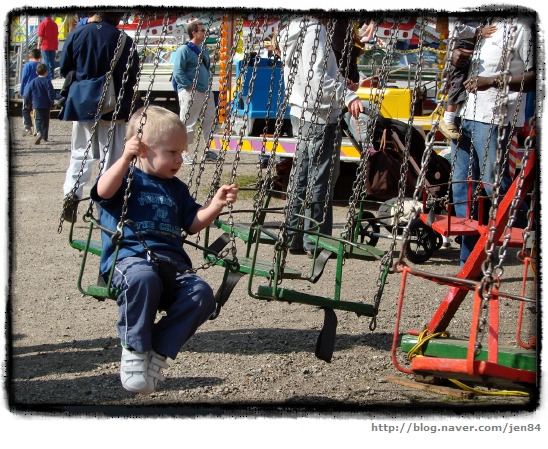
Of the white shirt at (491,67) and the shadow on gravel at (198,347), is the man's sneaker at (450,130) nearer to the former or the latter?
the white shirt at (491,67)

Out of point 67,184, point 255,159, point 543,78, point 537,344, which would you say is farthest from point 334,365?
point 255,159

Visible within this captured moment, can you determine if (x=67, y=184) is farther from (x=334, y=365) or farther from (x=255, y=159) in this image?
(x=255, y=159)

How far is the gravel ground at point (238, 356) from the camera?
3.20 meters

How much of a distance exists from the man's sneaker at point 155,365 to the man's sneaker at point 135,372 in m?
0.02

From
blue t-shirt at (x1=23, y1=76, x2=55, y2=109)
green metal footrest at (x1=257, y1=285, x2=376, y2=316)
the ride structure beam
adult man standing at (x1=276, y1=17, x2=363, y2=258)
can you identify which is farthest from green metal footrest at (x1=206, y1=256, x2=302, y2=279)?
blue t-shirt at (x1=23, y1=76, x2=55, y2=109)

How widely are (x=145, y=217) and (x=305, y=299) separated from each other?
753 mm

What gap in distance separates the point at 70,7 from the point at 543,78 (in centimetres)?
179

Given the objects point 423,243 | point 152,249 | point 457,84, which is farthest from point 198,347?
point 457,84

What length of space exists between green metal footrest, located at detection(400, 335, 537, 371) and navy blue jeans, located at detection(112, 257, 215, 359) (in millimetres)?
953

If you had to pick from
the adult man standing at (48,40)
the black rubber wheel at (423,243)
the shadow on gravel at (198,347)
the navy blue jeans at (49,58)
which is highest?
the adult man standing at (48,40)

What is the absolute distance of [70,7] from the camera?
3.10 meters

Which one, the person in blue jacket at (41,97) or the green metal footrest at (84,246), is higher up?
the person in blue jacket at (41,97)

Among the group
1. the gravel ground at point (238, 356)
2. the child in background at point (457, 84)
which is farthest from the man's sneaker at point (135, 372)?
the child in background at point (457, 84)

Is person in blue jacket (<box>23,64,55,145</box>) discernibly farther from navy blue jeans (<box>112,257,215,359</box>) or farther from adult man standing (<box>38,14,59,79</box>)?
navy blue jeans (<box>112,257,215,359</box>)
